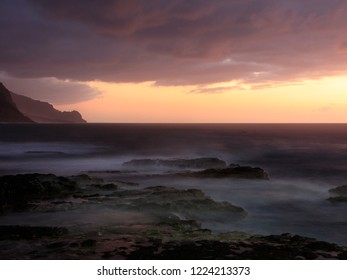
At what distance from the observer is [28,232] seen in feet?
47.8

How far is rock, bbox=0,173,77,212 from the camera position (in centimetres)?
2176

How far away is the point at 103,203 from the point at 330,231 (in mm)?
12141

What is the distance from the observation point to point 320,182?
39.3 meters

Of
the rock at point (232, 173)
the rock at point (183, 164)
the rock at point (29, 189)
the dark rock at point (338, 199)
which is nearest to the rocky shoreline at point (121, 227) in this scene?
the rock at point (29, 189)

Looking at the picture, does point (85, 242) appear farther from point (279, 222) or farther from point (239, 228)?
point (279, 222)

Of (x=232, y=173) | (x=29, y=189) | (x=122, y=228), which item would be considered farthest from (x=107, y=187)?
(x=232, y=173)

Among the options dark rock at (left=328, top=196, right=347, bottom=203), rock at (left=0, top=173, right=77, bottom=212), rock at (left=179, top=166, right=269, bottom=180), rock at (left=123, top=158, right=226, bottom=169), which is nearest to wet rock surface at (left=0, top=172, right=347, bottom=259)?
rock at (left=0, top=173, right=77, bottom=212)

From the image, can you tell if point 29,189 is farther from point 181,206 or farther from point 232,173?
point 232,173

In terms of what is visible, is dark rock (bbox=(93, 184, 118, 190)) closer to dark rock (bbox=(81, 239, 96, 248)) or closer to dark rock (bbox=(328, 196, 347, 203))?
dark rock (bbox=(81, 239, 96, 248))

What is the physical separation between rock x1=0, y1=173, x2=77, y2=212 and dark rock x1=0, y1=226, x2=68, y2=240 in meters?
5.73

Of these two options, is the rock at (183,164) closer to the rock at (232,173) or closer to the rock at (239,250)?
the rock at (232,173)

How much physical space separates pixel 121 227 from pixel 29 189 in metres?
10.7

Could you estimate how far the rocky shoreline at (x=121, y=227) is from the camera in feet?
39.4
